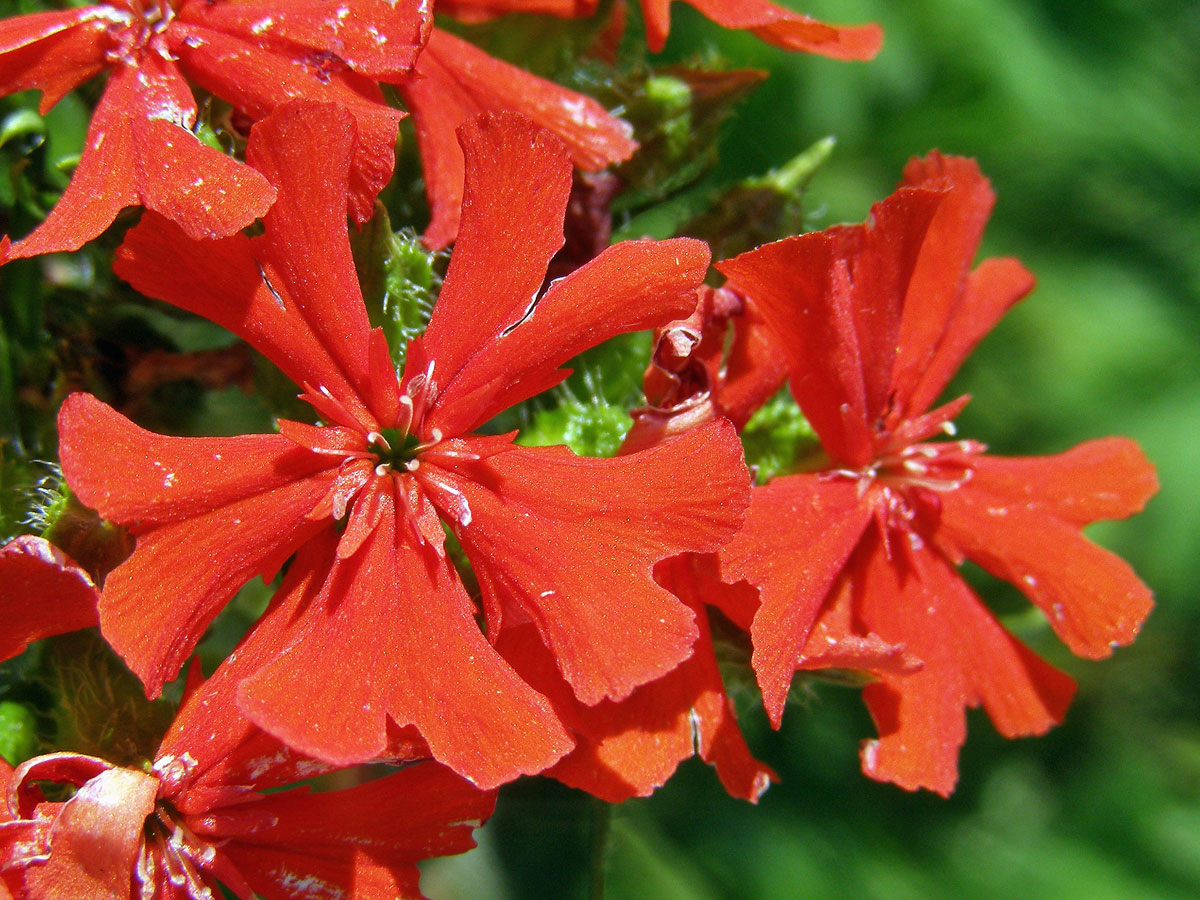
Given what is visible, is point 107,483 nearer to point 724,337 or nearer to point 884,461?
point 724,337

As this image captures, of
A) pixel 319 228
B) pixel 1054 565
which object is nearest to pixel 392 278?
pixel 319 228

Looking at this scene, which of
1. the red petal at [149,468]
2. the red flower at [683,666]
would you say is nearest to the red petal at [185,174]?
the red petal at [149,468]

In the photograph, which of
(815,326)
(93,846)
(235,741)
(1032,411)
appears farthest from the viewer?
(1032,411)

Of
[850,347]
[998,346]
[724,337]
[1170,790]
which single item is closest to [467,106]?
[724,337]

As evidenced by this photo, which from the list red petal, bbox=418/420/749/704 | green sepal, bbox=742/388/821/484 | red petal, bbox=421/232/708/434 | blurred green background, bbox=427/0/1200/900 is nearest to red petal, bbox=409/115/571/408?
red petal, bbox=421/232/708/434

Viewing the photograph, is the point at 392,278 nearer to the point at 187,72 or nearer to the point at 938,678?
the point at 187,72

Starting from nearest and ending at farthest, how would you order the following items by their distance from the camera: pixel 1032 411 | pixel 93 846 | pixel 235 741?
pixel 93 846 < pixel 235 741 < pixel 1032 411
